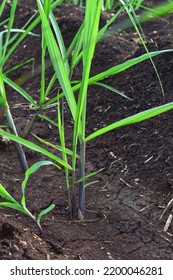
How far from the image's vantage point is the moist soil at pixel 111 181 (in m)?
1.86

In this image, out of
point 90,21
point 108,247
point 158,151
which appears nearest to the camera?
point 90,21

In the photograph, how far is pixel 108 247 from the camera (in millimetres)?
1877

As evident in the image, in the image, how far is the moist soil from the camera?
186 centimetres

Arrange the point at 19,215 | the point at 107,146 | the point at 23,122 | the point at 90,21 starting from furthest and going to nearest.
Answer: the point at 23,122, the point at 107,146, the point at 19,215, the point at 90,21

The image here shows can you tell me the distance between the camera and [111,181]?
221cm

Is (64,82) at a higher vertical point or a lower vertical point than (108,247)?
higher

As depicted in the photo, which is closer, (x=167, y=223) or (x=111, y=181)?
(x=167, y=223)

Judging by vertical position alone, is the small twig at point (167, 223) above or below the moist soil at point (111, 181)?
below

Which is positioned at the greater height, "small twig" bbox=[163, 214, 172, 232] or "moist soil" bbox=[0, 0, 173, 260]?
"moist soil" bbox=[0, 0, 173, 260]

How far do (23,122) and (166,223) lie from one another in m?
0.92

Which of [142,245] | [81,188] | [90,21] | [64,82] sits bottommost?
[142,245]

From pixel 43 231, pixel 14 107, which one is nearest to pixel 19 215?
pixel 43 231

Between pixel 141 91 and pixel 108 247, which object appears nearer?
pixel 108 247

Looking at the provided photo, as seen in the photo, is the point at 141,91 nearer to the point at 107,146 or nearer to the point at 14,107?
the point at 107,146
